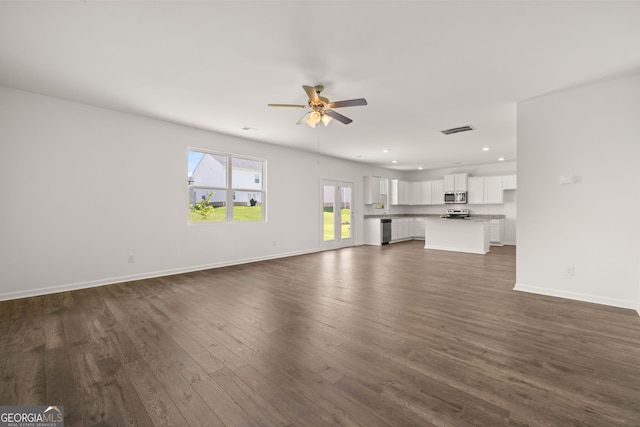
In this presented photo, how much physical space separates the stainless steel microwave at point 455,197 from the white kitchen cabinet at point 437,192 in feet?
1.04

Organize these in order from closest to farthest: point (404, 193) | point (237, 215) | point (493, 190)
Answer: point (237, 215) → point (493, 190) → point (404, 193)

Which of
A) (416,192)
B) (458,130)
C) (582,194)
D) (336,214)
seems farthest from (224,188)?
(416,192)

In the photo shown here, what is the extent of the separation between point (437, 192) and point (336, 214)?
4662 mm

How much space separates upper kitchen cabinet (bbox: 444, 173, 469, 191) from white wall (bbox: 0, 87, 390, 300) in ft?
20.9

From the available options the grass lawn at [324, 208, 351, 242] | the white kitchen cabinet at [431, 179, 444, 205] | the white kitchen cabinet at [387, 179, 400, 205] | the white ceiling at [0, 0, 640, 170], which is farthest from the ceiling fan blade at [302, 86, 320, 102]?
the white kitchen cabinet at [431, 179, 444, 205]

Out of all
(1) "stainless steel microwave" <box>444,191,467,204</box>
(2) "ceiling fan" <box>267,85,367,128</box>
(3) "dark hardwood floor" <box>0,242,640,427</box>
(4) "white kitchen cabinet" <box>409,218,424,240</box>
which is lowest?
(3) "dark hardwood floor" <box>0,242,640,427</box>

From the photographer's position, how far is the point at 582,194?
3467mm

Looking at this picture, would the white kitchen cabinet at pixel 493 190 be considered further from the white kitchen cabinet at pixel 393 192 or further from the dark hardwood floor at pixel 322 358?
the dark hardwood floor at pixel 322 358

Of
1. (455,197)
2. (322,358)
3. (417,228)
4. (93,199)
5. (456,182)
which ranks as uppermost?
(456,182)

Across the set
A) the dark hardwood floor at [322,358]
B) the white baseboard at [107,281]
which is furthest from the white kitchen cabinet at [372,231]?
the dark hardwood floor at [322,358]

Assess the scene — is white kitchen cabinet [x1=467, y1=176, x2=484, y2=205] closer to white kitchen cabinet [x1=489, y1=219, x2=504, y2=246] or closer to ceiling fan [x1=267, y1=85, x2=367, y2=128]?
white kitchen cabinet [x1=489, y1=219, x2=504, y2=246]

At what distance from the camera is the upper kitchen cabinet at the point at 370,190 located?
9.42 metres

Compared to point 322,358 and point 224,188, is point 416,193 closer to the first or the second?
point 224,188

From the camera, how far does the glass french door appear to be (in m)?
8.10
